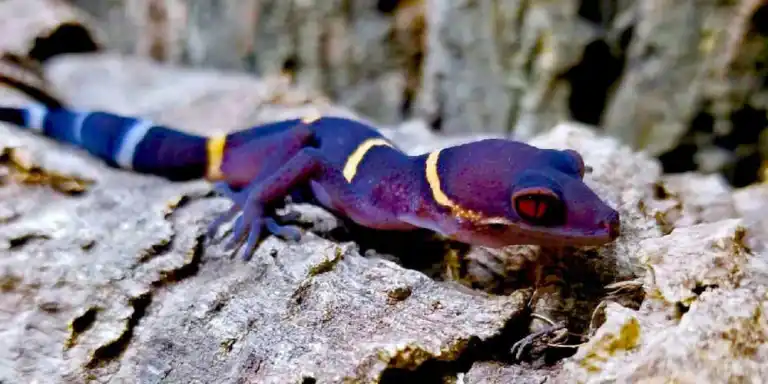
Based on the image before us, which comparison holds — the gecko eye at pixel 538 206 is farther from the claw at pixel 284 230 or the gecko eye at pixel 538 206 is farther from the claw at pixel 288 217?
the claw at pixel 288 217

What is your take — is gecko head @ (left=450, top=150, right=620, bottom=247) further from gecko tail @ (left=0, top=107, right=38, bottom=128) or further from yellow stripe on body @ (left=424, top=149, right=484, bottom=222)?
gecko tail @ (left=0, top=107, right=38, bottom=128)

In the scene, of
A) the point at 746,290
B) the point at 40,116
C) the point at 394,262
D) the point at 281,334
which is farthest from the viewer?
the point at 40,116

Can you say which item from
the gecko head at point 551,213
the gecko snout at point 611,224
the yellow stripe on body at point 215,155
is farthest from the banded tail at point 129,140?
the gecko snout at point 611,224

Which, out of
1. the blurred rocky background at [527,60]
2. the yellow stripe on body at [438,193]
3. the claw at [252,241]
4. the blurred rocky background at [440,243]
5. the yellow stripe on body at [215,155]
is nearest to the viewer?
the blurred rocky background at [440,243]

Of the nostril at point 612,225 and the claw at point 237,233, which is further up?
the nostril at point 612,225

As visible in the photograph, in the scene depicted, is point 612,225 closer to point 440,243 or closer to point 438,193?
point 438,193

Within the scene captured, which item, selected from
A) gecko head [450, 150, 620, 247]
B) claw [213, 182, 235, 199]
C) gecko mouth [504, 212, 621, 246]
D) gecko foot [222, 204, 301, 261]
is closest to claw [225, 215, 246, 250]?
gecko foot [222, 204, 301, 261]

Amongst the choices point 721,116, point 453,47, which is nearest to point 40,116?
point 453,47

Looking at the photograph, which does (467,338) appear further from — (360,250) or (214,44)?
(214,44)

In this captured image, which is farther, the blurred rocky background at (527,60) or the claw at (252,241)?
the blurred rocky background at (527,60)

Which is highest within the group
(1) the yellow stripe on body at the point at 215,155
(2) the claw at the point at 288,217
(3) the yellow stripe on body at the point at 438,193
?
(3) the yellow stripe on body at the point at 438,193
